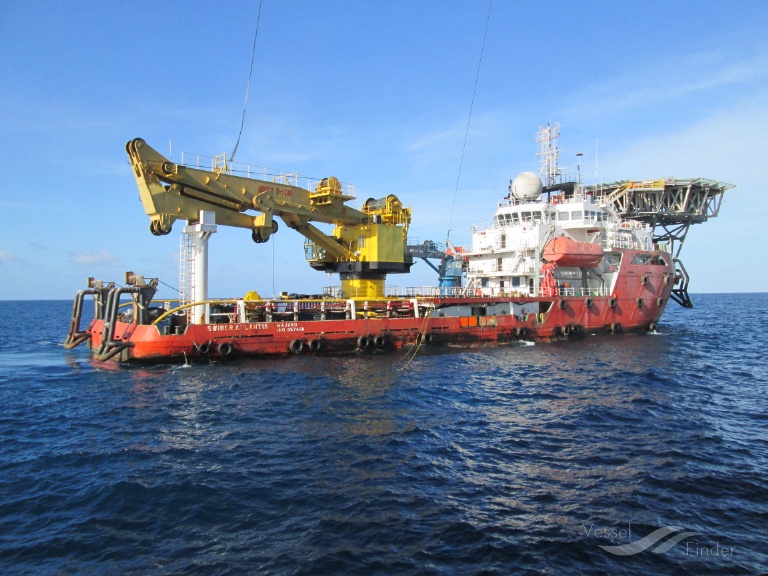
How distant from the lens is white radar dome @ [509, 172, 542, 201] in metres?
38.4

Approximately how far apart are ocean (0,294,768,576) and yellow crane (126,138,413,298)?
8126 mm

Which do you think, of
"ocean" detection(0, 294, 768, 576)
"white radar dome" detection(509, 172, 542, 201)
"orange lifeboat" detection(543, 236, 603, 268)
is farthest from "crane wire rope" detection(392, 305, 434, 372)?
"white radar dome" detection(509, 172, 542, 201)

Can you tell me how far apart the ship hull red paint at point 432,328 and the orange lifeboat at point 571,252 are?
240 centimetres

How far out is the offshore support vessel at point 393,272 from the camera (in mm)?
23375

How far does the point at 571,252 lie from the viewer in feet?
110

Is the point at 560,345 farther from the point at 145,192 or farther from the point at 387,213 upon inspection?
the point at 145,192

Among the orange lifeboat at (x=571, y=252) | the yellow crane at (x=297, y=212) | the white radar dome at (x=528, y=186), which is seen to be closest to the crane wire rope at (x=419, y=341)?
the yellow crane at (x=297, y=212)

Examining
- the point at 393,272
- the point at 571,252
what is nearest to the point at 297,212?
the point at 393,272

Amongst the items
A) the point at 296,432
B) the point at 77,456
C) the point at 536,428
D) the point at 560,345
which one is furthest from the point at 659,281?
the point at 77,456

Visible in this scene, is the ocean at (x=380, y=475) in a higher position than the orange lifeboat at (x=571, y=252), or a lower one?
lower

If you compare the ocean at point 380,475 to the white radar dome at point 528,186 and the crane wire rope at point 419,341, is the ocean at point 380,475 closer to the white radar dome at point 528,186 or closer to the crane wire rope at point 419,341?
the crane wire rope at point 419,341

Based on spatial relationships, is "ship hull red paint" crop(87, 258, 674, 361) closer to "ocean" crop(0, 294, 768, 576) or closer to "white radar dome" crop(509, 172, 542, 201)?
"ocean" crop(0, 294, 768, 576)

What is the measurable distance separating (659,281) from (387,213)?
22.1 meters

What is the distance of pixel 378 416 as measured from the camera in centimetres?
1520
